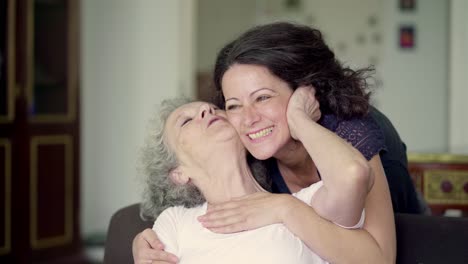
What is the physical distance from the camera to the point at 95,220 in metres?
5.12

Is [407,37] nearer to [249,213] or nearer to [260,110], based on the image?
[260,110]

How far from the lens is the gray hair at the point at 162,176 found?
183 centimetres

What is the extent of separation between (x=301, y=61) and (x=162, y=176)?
1.71ft

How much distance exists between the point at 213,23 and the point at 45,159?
3477 millimetres

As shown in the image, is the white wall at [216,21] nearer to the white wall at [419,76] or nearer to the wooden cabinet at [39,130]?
the white wall at [419,76]

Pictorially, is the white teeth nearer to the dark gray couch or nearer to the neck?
the neck

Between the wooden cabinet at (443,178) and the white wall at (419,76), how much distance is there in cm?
319

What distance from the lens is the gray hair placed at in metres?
1.83

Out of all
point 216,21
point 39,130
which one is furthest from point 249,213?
point 216,21

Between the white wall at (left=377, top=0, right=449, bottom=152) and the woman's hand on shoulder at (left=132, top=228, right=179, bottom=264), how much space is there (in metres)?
4.85

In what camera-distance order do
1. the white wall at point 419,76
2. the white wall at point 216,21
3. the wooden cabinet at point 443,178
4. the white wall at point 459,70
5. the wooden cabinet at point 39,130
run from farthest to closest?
the white wall at point 216,21 → the white wall at point 419,76 → the white wall at point 459,70 → the wooden cabinet at point 39,130 → the wooden cabinet at point 443,178

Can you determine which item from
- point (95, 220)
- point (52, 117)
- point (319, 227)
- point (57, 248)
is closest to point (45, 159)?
point (52, 117)

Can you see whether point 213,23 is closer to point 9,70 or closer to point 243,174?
point 9,70

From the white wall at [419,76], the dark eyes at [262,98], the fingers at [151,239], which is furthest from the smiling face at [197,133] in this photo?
the white wall at [419,76]
